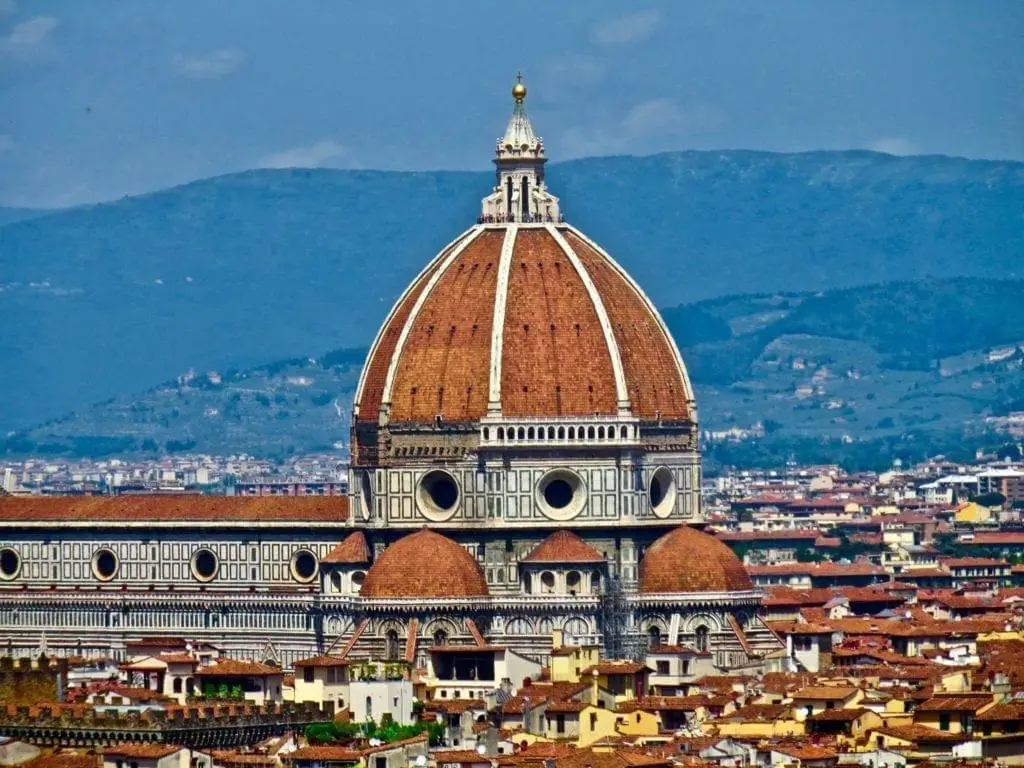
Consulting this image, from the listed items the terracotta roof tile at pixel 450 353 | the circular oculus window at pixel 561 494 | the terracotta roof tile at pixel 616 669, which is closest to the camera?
the terracotta roof tile at pixel 616 669

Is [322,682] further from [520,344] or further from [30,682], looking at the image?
[520,344]

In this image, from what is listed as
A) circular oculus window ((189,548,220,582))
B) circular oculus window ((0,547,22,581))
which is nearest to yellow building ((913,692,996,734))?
circular oculus window ((189,548,220,582))

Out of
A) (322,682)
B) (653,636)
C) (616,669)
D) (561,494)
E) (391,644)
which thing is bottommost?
(322,682)

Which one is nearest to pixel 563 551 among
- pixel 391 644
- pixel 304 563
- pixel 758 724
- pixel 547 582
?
pixel 547 582

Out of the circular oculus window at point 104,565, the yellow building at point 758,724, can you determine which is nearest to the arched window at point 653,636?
the circular oculus window at point 104,565

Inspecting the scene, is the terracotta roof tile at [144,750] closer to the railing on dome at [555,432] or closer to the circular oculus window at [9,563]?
the railing on dome at [555,432]

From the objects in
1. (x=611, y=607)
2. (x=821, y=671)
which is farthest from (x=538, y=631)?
(x=821, y=671)

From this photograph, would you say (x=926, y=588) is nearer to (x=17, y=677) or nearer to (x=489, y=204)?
(x=489, y=204)
